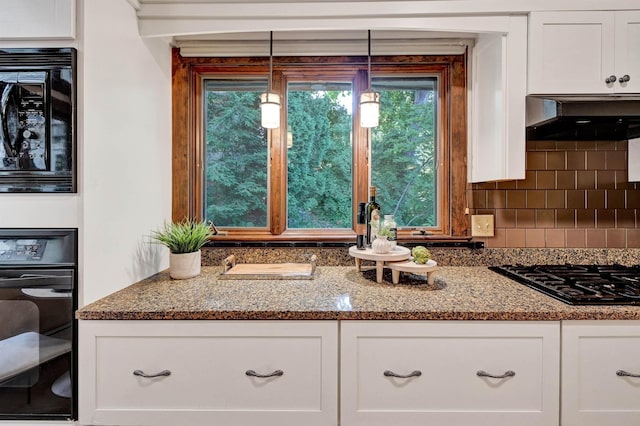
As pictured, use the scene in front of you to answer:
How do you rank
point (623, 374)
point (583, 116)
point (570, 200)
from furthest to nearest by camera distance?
point (570, 200) → point (583, 116) → point (623, 374)

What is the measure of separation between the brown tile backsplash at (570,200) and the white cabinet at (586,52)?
39 centimetres

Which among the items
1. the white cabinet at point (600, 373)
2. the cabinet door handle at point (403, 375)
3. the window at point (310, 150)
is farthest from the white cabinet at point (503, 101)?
the cabinet door handle at point (403, 375)

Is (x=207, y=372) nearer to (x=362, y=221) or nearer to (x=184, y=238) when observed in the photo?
(x=184, y=238)

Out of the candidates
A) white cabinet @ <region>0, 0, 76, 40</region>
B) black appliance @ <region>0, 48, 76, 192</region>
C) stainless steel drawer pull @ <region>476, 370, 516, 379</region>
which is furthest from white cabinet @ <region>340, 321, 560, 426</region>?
white cabinet @ <region>0, 0, 76, 40</region>

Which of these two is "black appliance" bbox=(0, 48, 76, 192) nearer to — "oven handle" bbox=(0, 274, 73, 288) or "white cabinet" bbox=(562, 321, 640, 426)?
"oven handle" bbox=(0, 274, 73, 288)

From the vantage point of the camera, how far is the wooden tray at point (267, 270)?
1521 mm

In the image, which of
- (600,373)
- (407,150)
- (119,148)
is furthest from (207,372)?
(407,150)

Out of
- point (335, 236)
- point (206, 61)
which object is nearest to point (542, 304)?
point (335, 236)

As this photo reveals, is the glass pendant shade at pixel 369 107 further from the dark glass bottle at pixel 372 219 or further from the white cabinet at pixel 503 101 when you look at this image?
the white cabinet at pixel 503 101

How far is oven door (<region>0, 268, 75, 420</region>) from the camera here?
1138 mm

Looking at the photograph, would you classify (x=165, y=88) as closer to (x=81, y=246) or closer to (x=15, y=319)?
(x=81, y=246)

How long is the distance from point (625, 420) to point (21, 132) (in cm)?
227

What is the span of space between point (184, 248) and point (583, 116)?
1816mm

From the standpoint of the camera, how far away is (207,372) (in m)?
1.11
